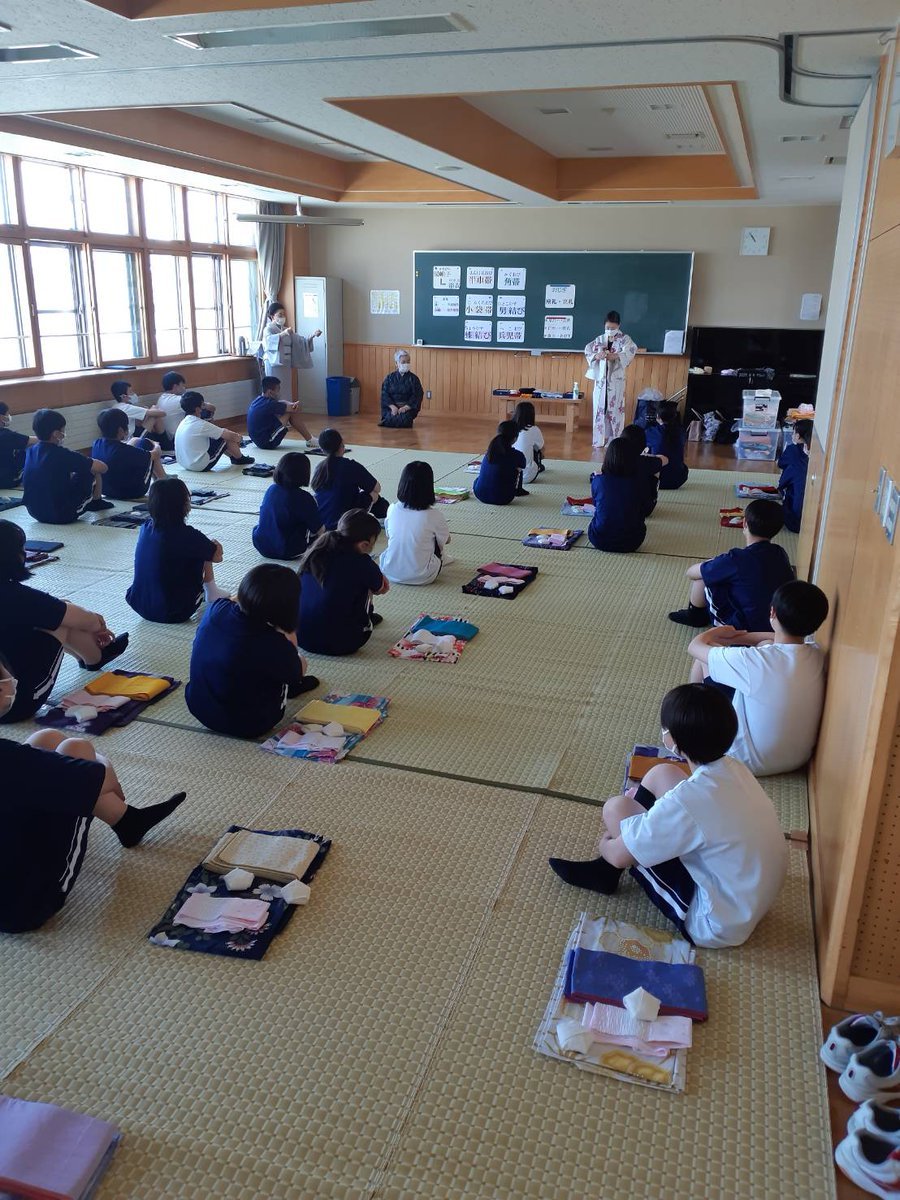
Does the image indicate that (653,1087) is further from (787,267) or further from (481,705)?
(787,267)

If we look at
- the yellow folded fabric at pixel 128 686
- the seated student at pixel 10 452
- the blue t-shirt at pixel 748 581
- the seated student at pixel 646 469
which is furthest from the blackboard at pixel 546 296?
the yellow folded fabric at pixel 128 686

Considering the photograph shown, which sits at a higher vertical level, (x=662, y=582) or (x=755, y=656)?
(x=755, y=656)

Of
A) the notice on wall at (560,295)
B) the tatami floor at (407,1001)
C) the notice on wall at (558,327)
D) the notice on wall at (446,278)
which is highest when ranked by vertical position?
the notice on wall at (446,278)

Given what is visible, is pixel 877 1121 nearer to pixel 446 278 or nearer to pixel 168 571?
pixel 168 571

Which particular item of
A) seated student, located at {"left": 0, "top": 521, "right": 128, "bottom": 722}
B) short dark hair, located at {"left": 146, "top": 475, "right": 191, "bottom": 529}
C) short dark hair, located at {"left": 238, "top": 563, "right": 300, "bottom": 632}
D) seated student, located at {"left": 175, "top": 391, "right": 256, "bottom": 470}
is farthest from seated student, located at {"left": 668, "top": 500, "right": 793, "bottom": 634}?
seated student, located at {"left": 175, "top": 391, "right": 256, "bottom": 470}

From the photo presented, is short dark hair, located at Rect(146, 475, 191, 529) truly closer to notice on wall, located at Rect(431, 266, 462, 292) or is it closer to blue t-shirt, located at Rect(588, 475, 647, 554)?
blue t-shirt, located at Rect(588, 475, 647, 554)

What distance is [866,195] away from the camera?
414 cm

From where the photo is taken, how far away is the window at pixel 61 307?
876 centimetres

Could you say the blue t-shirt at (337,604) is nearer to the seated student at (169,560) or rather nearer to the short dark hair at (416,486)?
the seated student at (169,560)

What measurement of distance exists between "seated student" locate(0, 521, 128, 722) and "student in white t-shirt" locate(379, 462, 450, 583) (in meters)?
1.92

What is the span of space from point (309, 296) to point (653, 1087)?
11710mm

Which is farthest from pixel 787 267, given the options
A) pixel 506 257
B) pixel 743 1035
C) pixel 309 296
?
pixel 743 1035

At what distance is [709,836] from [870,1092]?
0.61 metres

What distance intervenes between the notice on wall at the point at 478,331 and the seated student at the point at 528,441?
4599 mm
